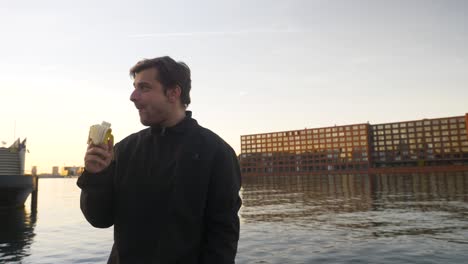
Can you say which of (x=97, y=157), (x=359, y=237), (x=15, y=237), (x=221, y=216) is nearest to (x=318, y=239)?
(x=359, y=237)

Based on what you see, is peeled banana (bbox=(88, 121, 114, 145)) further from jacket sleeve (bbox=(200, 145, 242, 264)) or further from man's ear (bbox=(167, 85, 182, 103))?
jacket sleeve (bbox=(200, 145, 242, 264))

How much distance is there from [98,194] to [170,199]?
1.89 ft

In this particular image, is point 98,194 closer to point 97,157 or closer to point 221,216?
point 97,157

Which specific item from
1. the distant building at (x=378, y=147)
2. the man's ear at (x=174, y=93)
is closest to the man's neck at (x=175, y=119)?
the man's ear at (x=174, y=93)

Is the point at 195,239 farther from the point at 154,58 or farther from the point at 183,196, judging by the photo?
the point at 154,58

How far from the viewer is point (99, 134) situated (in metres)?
2.70

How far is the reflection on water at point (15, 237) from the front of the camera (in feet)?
49.3

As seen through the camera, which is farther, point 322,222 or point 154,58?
point 322,222

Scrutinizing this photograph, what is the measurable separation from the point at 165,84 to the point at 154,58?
0.25 meters

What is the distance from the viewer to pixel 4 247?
16594mm

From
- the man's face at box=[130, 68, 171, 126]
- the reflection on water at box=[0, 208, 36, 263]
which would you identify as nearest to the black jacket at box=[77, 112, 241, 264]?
the man's face at box=[130, 68, 171, 126]

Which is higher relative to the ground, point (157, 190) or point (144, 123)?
point (144, 123)

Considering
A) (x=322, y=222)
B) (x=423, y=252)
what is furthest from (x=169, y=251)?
(x=322, y=222)

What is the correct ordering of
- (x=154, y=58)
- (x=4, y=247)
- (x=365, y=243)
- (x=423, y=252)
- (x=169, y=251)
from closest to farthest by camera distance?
(x=169, y=251) < (x=154, y=58) < (x=423, y=252) < (x=365, y=243) < (x=4, y=247)
